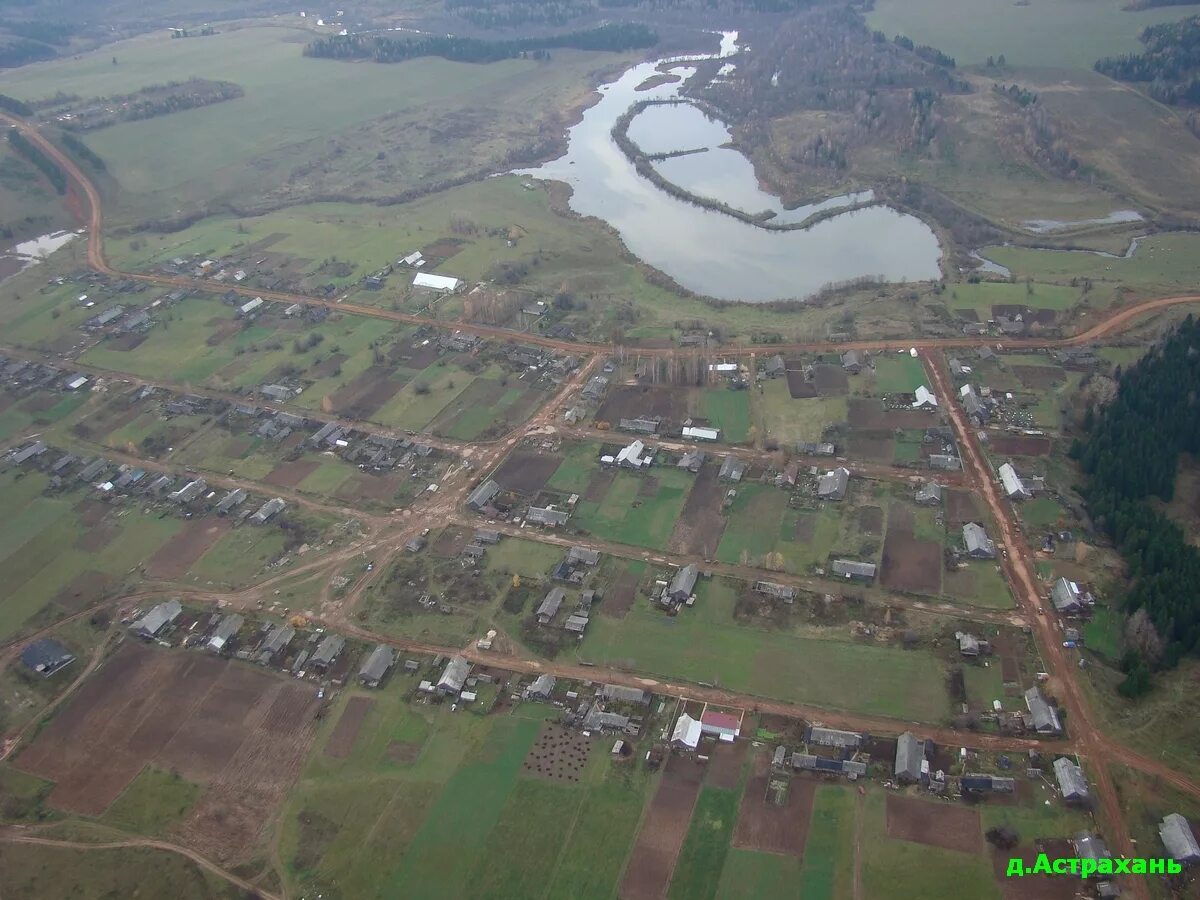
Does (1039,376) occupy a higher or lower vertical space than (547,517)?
higher

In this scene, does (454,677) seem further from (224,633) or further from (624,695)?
(224,633)

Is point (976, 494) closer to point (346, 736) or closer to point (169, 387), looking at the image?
point (346, 736)

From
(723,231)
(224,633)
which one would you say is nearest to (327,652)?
(224,633)

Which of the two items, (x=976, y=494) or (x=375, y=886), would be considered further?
(x=976, y=494)

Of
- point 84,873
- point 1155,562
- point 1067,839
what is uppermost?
point 1155,562

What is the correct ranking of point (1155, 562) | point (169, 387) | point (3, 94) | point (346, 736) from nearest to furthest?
point (346, 736) → point (1155, 562) → point (169, 387) → point (3, 94)

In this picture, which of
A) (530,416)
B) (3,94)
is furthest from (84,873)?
(3,94)
